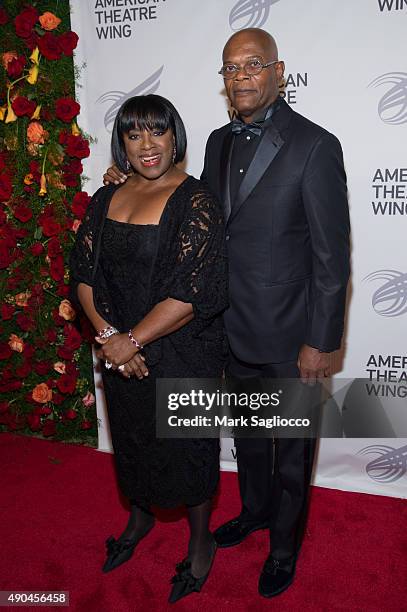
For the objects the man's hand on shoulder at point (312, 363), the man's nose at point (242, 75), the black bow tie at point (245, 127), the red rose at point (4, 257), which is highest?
the man's nose at point (242, 75)

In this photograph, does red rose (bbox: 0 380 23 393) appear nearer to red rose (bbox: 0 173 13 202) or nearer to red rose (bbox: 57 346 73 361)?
red rose (bbox: 57 346 73 361)

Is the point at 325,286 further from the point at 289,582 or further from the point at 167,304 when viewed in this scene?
the point at 289,582

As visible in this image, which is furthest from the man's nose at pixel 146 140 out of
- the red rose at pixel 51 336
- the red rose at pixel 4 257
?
the red rose at pixel 51 336

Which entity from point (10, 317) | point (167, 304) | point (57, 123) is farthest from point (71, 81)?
point (167, 304)

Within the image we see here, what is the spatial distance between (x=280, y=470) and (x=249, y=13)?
A: 6.89 ft

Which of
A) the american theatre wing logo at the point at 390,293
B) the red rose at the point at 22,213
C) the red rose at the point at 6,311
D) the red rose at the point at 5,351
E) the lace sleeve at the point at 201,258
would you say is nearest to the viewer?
the lace sleeve at the point at 201,258

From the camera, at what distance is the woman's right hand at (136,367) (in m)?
2.23

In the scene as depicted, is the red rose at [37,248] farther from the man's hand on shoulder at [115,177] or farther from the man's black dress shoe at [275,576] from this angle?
the man's black dress shoe at [275,576]

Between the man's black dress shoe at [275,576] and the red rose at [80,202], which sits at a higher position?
the red rose at [80,202]

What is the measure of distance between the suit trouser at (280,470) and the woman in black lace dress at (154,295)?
24cm

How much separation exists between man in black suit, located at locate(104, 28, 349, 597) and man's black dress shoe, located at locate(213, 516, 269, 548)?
0.34 meters

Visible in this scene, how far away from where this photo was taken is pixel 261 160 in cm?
220

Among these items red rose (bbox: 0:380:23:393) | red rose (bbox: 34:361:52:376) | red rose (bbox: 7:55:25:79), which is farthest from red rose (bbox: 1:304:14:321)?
red rose (bbox: 7:55:25:79)

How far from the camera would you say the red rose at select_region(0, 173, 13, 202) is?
11.1ft
